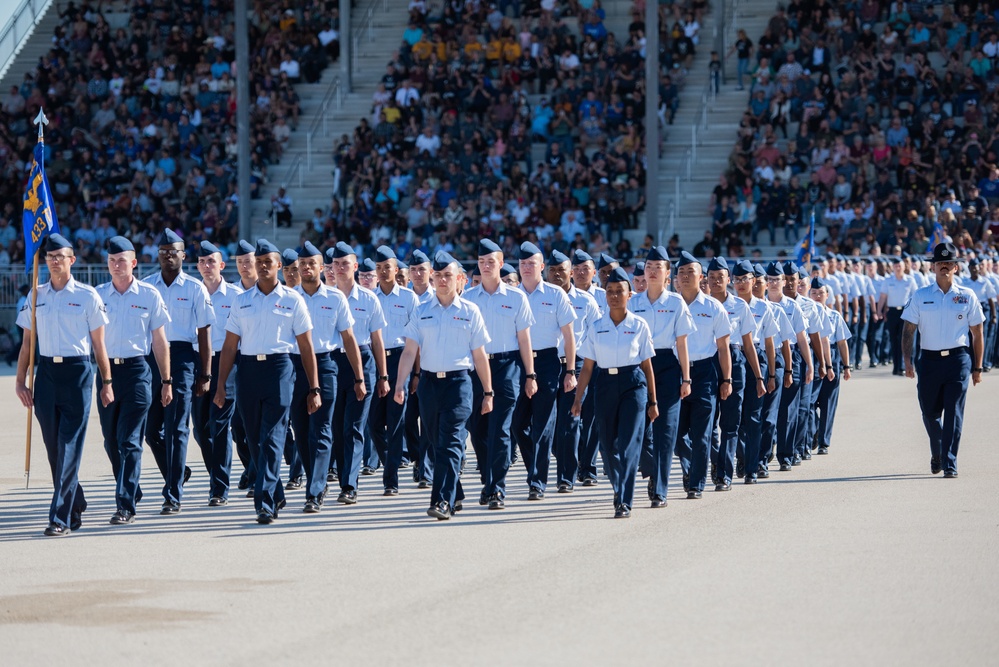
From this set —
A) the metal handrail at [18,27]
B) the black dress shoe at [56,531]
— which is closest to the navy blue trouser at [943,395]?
the black dress shoe at [56,531]

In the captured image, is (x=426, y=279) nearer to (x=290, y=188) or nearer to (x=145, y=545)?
(x=145, y=545)

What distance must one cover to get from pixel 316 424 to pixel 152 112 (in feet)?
84.6

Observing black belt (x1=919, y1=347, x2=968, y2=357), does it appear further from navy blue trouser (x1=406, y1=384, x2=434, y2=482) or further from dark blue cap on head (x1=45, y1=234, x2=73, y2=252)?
dark blue cap on head (x1=45, y1=234, x2=73, y2=252)

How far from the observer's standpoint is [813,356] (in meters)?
14.8

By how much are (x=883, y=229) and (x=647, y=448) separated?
56.7 feet

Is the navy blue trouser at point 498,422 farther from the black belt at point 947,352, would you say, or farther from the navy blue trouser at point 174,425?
the black belt at point 947,352

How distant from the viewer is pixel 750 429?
40.9 ft

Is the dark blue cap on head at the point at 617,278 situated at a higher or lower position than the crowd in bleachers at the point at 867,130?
lower

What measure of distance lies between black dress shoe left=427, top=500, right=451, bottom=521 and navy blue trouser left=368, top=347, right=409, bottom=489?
1253mm

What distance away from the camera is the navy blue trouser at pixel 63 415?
10172mm

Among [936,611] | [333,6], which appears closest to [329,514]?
[936,611]

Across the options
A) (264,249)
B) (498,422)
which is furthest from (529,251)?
(264,249)

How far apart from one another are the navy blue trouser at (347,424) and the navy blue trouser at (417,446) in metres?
0.50

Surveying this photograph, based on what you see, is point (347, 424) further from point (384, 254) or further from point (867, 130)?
point (867, 130)
